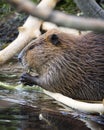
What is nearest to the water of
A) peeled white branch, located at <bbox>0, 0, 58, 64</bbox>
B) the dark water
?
the dark water

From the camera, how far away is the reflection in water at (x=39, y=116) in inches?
120

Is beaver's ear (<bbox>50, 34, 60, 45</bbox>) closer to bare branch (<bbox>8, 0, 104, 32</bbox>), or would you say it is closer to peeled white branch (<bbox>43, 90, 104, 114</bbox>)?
peeled white branch (<bbox>43, 90, 104, 114</bbox>)

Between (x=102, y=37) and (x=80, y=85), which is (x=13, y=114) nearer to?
(x=80, y=85)

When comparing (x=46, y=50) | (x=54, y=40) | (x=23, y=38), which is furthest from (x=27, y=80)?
(x=23, y=38)

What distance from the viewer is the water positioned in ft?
10.0

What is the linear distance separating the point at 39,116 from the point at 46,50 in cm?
84

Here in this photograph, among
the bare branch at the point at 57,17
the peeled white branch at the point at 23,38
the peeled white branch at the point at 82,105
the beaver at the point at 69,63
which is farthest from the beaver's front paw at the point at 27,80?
the bare branch at the point at 57,17

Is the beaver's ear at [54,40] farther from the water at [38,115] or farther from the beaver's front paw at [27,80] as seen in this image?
the water at [38,115]

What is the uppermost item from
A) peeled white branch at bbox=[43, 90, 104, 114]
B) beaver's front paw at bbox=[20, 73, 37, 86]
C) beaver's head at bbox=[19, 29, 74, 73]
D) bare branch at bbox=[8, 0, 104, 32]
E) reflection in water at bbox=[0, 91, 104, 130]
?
beaver's head at bbox=[19, 29, 74, 73]

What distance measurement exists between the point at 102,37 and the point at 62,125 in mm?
1056

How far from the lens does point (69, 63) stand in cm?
392

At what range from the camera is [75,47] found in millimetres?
3961

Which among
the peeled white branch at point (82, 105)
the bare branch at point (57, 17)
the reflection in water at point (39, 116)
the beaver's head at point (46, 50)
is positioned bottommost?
the reflection in water at point (39, 116)

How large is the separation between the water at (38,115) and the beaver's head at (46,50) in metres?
0.34
